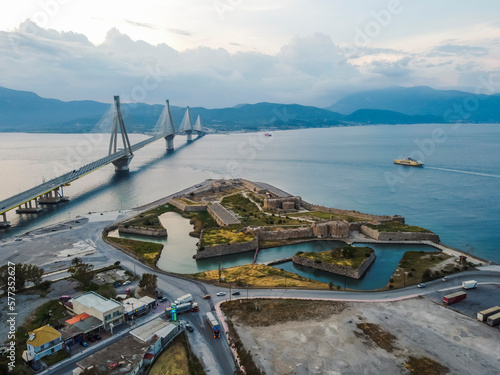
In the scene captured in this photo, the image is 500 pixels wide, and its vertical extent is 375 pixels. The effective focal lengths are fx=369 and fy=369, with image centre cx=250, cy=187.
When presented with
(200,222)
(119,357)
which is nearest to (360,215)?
(200,222)

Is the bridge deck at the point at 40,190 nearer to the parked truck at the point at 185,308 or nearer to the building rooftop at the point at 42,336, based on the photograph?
the building rooftop at the point at 42,336

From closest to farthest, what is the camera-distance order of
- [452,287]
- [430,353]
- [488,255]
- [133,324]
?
[430,353], [133,324], [452,287], [488,255]

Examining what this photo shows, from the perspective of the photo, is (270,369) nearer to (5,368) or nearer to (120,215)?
(5,368)

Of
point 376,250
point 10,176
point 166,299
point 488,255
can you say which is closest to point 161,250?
point 166,299

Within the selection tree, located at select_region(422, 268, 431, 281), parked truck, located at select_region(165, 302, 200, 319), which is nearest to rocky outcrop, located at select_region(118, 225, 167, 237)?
parked truck, located at select_region(165, 302, 200, 319)

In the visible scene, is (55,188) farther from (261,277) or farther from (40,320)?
(261,277)

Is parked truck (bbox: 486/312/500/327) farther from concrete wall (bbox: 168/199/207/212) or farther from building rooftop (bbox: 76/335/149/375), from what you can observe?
concrete wall (bbox: 168/199/207/212)
